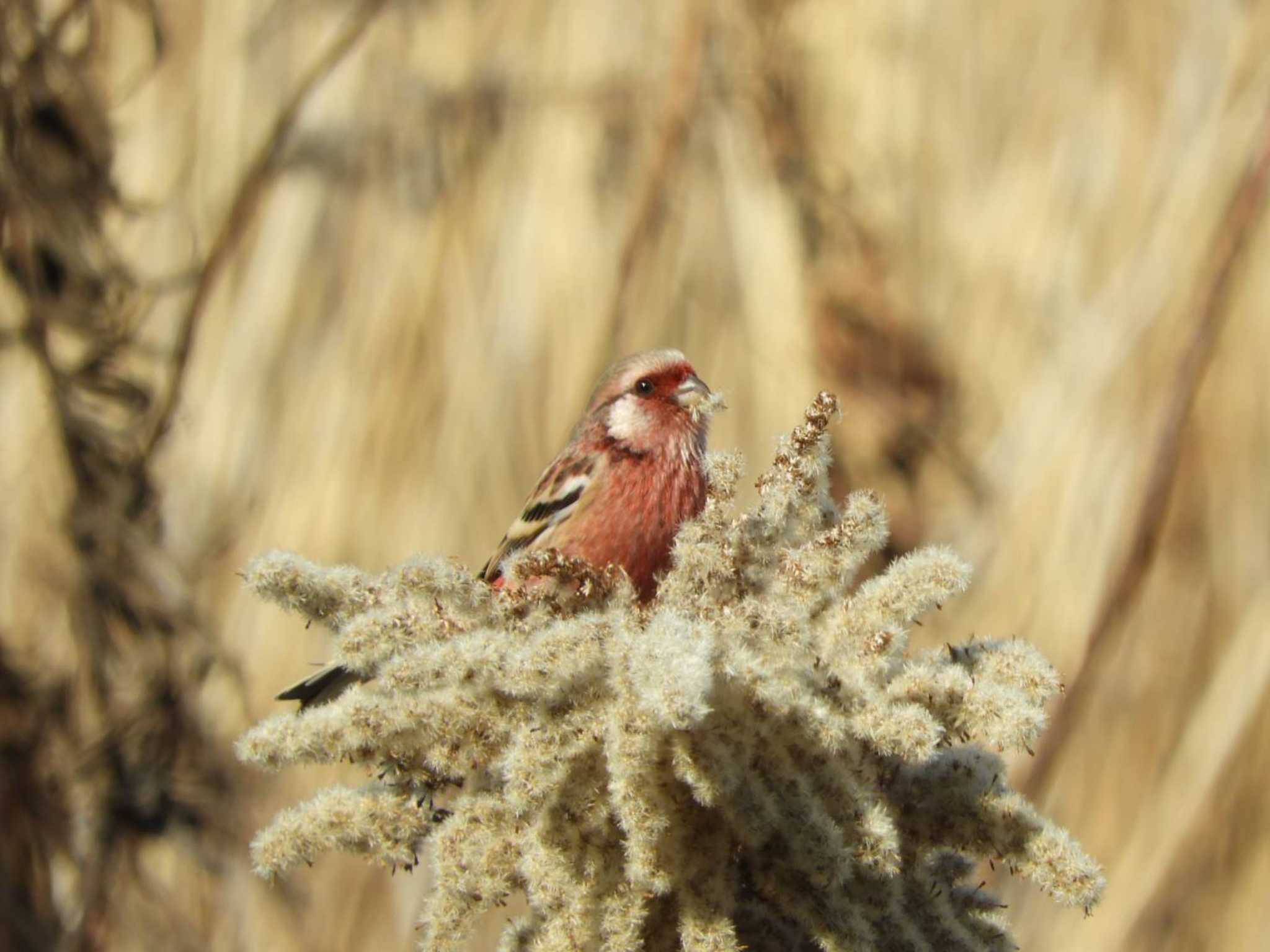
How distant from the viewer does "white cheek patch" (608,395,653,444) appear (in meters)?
3.29

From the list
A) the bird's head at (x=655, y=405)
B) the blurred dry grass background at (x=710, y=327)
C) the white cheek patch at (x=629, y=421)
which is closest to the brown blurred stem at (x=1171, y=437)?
the blurred dry grass background at (x=710, y=327)

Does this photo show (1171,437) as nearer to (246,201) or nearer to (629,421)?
(629,421)

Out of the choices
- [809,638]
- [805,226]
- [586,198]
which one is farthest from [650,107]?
[809,638]

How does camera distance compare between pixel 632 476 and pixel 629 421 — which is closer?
pixel 632 476

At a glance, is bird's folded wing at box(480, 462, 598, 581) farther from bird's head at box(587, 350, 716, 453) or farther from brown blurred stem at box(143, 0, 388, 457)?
brown blurred stem at box(143, 0, 388, 457)

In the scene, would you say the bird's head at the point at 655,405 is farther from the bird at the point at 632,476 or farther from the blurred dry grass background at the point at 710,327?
the blurred dry grass background at the point at 710,327

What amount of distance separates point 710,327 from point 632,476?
1.24 meters

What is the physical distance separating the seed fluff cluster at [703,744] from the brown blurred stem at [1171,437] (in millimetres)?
2636

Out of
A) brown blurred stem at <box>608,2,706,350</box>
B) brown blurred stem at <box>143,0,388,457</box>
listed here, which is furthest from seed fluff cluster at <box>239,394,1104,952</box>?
brown blurred stem at <box>143,0,388,457</box>

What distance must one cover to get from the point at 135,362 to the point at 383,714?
12.0ft

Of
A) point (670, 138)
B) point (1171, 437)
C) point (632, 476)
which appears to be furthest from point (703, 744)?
point (670, 138)

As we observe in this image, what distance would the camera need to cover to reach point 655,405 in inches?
130

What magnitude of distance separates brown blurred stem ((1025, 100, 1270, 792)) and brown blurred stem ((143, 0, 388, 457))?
2930 millimetres

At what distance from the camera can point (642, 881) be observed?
4.59 feet
